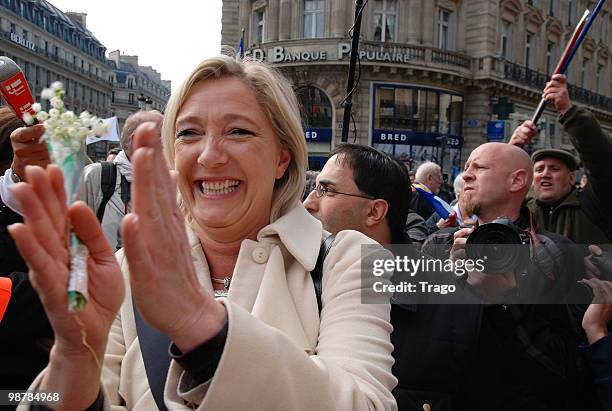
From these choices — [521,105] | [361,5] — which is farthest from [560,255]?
[521,105]

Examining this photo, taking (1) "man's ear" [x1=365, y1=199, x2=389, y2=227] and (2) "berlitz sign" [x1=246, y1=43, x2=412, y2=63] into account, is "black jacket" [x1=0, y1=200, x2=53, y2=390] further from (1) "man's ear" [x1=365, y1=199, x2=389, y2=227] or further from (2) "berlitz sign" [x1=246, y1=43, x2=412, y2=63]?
(2) "berlitz sign" [x1=246, y1=43, x2=412, y2=63]

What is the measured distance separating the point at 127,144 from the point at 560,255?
10.1ft

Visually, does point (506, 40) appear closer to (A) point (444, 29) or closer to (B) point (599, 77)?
(A) point (444, 29)

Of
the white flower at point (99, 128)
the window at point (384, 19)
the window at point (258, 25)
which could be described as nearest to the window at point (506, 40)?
the window at point (384, 19)

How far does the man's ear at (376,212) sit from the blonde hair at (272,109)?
2.98 feet

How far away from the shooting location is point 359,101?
2264 cm

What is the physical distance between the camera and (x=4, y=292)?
Answer: 6.30ft

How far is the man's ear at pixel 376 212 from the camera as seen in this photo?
2734mm

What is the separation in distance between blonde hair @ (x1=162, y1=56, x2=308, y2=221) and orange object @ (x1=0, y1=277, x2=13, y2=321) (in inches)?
28.8

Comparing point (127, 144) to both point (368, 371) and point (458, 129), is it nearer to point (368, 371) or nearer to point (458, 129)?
point (368, 371)

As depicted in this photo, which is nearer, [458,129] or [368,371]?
[368,371]

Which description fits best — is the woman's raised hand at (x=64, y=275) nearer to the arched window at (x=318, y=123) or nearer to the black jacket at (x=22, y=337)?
the black jacket at (x=22, y=337)

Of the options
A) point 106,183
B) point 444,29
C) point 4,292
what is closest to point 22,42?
point 444,29

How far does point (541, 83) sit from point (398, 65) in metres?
10.4
